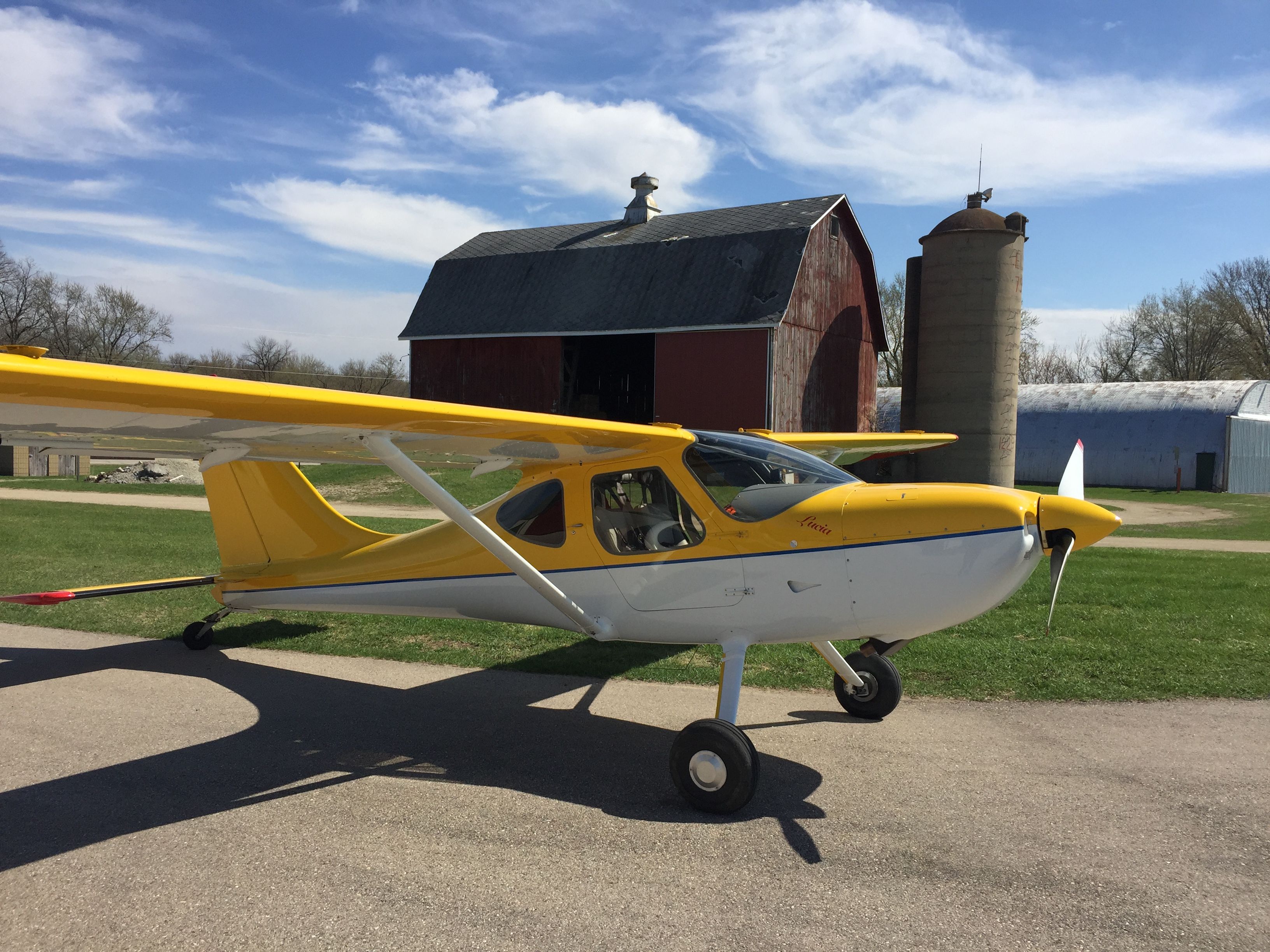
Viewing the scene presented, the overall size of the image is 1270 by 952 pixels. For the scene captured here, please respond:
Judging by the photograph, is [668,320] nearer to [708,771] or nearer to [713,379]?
[713,379]

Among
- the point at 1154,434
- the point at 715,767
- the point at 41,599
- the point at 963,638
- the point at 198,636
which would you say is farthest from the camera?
the point at 1154,434

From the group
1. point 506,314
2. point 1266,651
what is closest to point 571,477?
point 1266,651

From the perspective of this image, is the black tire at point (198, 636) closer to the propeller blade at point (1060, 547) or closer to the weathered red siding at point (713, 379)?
the propeller blade at point (1060, 547)

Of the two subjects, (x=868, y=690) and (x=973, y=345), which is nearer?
(x=868, y=690)

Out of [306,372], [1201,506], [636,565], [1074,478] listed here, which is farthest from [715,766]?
[306,372]

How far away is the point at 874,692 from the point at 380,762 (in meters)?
3.57

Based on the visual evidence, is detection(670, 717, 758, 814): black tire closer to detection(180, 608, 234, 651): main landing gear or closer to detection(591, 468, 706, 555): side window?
detection(591, 468, 706, 555): side window

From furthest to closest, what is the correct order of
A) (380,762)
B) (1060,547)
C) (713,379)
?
1. (713,379)
2. (380,762)
3. (1060,547)

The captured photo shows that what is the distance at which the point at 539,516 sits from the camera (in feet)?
20.4

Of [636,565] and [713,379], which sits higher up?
[713,379]

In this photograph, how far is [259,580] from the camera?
736 centimetres

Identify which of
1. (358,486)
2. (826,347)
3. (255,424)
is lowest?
(358,486)

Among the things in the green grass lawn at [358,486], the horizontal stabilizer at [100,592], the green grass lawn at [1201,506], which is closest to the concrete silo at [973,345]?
the green grass lawn at [1201,506]

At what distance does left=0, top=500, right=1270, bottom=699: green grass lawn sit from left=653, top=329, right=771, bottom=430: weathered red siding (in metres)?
11.6
